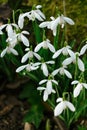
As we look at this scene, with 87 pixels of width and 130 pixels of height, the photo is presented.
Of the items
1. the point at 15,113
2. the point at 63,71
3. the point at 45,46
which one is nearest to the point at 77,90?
the point at 63,71

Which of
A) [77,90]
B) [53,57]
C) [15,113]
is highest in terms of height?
[53,57]

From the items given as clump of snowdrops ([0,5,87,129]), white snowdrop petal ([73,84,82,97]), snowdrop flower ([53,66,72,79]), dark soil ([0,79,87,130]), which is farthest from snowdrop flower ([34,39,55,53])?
dark soil ([0,79,87,130])

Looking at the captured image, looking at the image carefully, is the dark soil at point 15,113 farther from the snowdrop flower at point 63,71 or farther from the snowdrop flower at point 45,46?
the snowdrop flower at point 45,46

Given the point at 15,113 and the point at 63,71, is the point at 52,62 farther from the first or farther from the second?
the point at 15,113

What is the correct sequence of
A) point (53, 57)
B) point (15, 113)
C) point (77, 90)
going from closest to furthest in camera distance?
point (77, 90), point (53, 57), point (15, 113)

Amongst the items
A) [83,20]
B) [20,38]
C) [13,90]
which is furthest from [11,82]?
[83,20]

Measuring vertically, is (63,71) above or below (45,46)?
below

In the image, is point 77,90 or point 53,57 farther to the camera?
point 53,57

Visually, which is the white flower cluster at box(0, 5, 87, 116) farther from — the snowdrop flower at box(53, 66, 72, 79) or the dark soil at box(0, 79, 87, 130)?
the dark soil at box(0, 79, 87, 130)

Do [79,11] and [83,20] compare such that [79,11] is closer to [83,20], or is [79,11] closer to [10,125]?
[83,20]

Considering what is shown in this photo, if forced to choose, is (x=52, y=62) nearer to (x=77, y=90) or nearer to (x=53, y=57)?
(x=53, y=57)

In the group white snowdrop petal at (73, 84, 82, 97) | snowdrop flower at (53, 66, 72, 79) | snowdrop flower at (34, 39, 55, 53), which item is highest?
snowdrop flower at (34, 39, 55, 53)

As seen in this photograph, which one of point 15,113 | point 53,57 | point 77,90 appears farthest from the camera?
point 15,113
